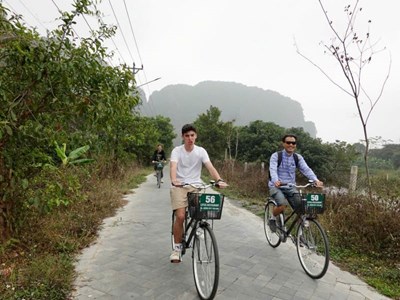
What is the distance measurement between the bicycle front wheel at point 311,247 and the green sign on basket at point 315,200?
21 cm

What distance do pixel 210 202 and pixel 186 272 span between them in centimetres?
119

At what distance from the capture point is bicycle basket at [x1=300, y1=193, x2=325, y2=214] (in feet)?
11.9

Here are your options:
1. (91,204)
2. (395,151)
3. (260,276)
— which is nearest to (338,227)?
(260,276)

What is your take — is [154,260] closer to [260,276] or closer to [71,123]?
[260,276]

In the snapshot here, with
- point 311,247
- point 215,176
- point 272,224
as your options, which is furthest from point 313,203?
point 215,176

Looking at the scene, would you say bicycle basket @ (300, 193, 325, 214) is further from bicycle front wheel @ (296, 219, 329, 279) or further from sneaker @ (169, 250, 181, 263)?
sneaker @ (169, 250, 181, 263)

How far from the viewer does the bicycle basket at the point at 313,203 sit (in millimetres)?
3623

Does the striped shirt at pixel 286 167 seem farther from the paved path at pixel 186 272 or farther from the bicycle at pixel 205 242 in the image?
the bicycle at pixel 205 242

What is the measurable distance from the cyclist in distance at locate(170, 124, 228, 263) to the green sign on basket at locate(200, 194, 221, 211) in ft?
1.27

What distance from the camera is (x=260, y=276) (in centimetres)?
356

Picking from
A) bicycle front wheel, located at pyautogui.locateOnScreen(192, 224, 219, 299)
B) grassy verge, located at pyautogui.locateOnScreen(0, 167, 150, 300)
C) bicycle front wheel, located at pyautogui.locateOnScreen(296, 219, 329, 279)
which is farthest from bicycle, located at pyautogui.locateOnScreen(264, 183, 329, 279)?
grassy verge, located at pyautogui.locateOnScreen(0, 167, 150, 300)

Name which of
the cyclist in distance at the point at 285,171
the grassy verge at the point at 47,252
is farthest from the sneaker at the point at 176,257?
the cyclist in distance at the point at 285,171

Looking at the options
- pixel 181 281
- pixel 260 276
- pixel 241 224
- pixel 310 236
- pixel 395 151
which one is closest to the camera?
pixel 181 281

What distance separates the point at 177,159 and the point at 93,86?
134cm
